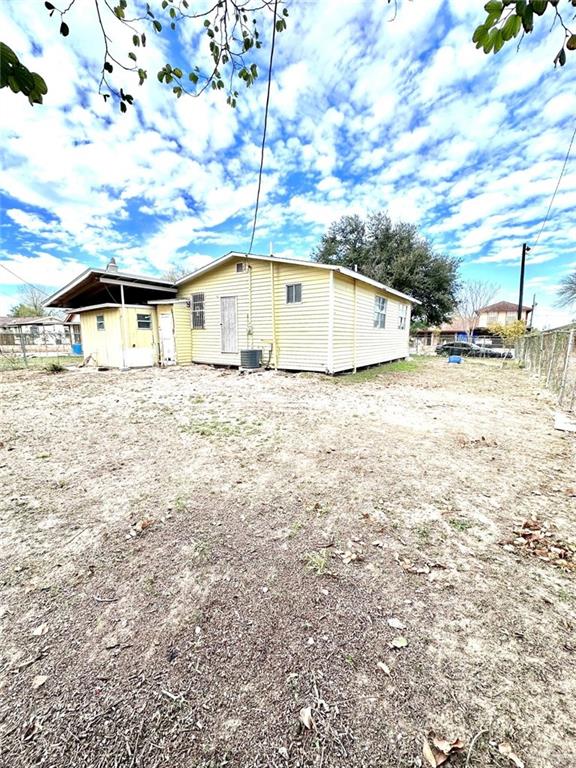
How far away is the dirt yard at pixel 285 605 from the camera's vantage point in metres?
1.19

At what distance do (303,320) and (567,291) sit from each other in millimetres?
26325

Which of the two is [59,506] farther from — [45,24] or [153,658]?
[45,24]

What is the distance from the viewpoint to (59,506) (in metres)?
2.87

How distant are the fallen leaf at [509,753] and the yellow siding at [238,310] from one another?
10.3m

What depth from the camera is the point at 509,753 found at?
1.12m

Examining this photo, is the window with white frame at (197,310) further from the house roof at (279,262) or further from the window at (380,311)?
the window at (380,311)

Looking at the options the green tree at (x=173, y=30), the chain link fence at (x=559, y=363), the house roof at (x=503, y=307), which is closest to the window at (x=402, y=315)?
the chain link fence at (x=559, y=363)

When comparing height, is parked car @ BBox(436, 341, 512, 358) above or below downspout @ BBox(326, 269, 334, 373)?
below

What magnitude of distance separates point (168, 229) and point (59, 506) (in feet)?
71.8

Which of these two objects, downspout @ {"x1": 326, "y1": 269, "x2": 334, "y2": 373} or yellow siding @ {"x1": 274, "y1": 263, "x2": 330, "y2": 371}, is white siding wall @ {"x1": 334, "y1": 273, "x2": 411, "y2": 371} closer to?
downspout @ {"x1": 326, "y1": 269, "x2": 334, "y2": 373}

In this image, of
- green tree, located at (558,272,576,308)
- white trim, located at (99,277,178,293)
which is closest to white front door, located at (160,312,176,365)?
white trim, located at (99,277,178,293)

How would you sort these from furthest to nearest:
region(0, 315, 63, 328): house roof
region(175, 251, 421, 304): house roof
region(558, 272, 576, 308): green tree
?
region(0, 315, 63, 328): house roof
region(558, 272, 576, 308): green tree
region(175, 251, 421, 304): house roof

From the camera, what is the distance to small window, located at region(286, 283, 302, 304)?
10.1m

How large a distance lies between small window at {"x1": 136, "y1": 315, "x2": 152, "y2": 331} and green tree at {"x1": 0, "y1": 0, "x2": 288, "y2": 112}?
11.3 metres
